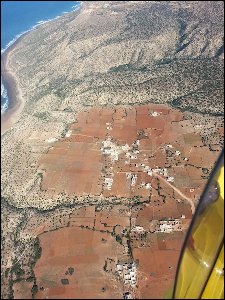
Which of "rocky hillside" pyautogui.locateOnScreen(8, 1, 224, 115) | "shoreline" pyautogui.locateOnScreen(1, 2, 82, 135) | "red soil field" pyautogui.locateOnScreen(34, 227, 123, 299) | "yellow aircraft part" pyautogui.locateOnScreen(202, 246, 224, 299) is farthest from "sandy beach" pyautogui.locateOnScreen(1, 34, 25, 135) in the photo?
"yellow aircraft part" pyautogui.locateOnScreen(202, 246, 224, 299)

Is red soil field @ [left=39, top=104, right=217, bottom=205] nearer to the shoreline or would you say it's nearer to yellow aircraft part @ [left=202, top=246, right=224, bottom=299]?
the shoreline

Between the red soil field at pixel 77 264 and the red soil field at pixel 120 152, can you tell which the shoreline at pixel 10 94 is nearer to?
the red soil field at pixel 120 152

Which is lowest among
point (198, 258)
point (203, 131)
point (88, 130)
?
point (203, 131)

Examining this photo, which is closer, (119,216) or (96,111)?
(119,216)

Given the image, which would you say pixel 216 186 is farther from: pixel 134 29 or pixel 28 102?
pixel 134 29

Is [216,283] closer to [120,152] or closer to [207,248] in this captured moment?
[207,248]

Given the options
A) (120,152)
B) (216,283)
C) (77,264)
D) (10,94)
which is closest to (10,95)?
(10,94)

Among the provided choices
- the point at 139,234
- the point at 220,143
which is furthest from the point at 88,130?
the point at 139,234
